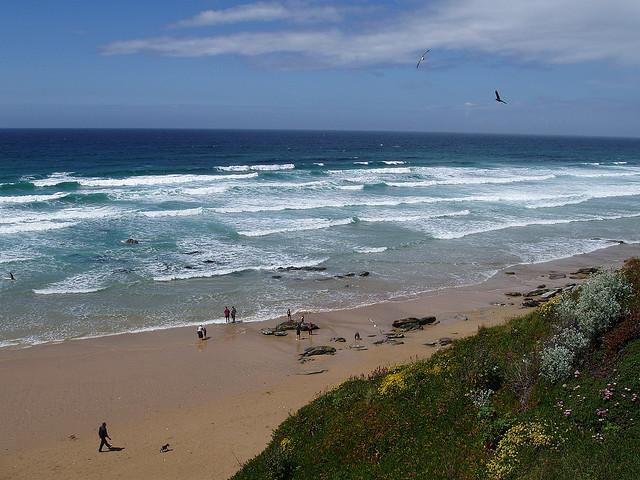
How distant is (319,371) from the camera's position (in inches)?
793

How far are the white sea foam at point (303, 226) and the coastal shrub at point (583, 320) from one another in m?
28.0

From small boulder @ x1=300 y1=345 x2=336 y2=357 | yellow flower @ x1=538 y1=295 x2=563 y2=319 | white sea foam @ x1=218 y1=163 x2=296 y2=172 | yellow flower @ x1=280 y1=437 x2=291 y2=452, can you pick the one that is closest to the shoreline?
small boulder @ x1=300 y1=345 x2=336 y2=357

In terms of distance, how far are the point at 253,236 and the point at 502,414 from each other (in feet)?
96.5

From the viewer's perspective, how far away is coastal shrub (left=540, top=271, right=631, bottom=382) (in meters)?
11.5

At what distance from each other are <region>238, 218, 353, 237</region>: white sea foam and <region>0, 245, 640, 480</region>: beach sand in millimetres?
15401

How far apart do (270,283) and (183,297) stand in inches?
182

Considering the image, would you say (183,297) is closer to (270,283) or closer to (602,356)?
(270,283)

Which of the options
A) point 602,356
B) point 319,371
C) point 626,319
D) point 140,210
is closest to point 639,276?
point 626,319

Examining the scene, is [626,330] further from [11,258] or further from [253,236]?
[11,258]

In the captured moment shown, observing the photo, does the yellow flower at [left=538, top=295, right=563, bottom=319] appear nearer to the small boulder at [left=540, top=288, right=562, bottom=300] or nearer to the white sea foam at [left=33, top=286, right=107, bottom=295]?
the small boulder at [left=540, top=288, right=562, bottom=300]

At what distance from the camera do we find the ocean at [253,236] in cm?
2688

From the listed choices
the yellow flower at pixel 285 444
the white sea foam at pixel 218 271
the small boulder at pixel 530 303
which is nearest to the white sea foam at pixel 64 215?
the white sea foam at pixel 218 271

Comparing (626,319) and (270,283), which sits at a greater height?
(626,319)

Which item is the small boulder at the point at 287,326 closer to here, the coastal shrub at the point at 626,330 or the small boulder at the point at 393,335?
the small boulder at the point at 393,335
